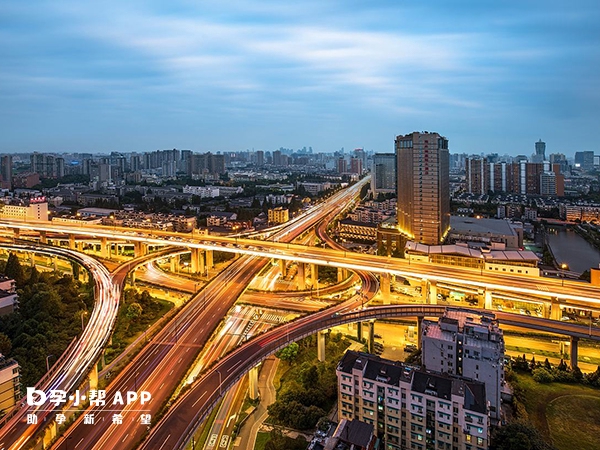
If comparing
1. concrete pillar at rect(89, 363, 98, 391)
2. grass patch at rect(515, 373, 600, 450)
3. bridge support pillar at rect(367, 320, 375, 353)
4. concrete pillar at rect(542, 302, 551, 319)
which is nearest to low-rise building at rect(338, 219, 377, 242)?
concrete pillar at rect(542, 302, 551, 319)

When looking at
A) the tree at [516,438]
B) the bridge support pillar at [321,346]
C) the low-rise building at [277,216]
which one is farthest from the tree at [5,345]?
the low-rise building at [277,216]

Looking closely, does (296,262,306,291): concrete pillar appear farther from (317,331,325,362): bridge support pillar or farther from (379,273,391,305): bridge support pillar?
(317,331,325,362): bridge support pillar

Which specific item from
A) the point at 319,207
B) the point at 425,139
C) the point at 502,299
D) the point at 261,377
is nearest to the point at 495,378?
the point at 261,377

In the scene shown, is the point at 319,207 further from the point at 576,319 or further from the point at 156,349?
the point at 156,349

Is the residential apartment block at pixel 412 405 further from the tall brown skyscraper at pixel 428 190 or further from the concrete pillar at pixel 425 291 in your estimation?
the tall brown skyscraper at pixel 428 190

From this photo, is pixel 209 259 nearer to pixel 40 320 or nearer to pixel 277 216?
pixel 40 320

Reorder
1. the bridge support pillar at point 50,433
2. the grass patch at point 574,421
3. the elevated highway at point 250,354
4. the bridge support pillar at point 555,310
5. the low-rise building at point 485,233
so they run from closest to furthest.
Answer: the elevated highway at point 250,354 < the bridge support pillar at point 50,433 < the grass patch at point 574,421 < the bridge support pillar at point 555,310 < the low-rise building at point 485,233

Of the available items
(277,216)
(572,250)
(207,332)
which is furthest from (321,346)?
(572,250)
